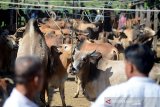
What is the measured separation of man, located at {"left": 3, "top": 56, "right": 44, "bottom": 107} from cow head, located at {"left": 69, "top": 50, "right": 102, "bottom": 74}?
6.02m

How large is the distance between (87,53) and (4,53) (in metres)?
3.86

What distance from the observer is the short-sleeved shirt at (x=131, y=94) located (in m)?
4.15

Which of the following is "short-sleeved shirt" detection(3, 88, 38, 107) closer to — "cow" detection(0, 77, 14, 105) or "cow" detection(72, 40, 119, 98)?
"cow" detection(0, 77, 14, 105)

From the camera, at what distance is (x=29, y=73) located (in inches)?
144

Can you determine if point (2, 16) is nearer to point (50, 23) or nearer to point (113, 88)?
point (50, 23)

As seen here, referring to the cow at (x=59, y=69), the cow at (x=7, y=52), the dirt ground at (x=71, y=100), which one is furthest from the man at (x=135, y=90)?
the cow at (x=7, y=52)

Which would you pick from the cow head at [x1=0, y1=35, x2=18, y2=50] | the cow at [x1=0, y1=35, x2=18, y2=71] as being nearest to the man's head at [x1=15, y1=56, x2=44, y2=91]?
the cow at [x1=0, y1=35, x2=18, y2=71]

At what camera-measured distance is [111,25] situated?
25.0m

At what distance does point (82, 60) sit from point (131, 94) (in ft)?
18.9

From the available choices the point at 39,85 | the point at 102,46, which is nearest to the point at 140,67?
the point at 39,85

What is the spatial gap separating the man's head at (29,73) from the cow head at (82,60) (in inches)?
237

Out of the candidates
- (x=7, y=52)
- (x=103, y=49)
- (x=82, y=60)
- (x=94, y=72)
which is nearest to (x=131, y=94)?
(x=94, y=72)

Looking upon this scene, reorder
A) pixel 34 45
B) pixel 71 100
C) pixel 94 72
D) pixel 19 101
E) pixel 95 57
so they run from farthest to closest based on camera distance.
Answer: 1. pixel 71 100
2. pixel 95 57
3. pixel 94 72
4. pixel 34 45
5. pixel 19 101

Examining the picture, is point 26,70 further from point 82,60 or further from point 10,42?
point 10,42
